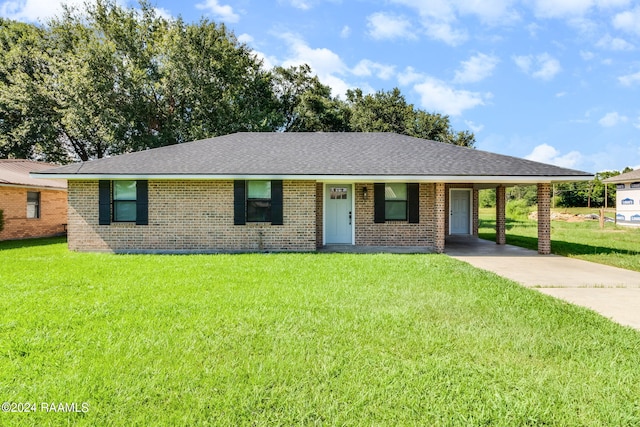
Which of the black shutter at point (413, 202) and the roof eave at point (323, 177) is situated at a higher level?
the roof eave at point (323, 177)

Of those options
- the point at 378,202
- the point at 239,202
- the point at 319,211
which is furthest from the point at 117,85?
the point at 378,202

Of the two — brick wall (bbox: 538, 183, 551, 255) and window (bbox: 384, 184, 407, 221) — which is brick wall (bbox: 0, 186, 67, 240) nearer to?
window (bbox: 384, 184, 407, 221)

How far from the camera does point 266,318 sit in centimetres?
468

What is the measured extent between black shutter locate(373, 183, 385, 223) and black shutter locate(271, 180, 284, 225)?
133 inches

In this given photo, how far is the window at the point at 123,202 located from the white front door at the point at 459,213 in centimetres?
1333

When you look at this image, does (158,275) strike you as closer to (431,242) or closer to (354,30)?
(431,242)

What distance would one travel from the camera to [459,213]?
1683 cm

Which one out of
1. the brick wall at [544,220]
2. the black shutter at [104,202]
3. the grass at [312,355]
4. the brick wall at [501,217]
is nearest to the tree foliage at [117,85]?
the black shutter at [104,202]

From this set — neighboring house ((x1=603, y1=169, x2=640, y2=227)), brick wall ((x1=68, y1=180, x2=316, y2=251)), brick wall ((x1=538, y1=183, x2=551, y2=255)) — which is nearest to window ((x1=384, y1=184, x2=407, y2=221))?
A: brick wall ((x1=68, y1=180, x2=316, y2=251))

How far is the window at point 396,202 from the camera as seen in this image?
39.6 ft

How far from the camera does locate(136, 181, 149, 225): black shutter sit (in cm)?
1123

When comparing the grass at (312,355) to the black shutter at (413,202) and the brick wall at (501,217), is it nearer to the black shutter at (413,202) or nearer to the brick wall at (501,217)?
the black shutter at (413,202)

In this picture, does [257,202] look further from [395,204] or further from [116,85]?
[116,85]

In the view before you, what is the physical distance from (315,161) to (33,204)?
13.6 m
